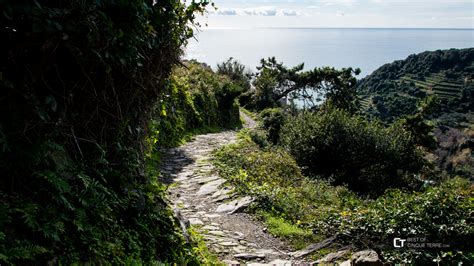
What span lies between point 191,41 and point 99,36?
226 centimetres

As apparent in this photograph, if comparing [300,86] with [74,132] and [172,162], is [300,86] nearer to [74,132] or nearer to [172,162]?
[172,162]

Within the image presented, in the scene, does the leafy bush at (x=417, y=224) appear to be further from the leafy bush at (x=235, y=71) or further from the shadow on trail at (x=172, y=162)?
the leafy bush at (x=235, y=71)

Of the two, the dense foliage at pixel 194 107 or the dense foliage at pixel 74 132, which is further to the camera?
the dense foliage at pixel 194 107

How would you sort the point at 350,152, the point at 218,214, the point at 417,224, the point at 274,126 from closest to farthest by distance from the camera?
the point at 417,224, the point at 218,214, the point at 350,152, the point at 274,126

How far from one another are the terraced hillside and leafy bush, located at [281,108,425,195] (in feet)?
160

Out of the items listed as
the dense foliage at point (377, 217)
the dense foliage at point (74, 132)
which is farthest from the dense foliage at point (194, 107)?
the dense foliage at point (74, 132)

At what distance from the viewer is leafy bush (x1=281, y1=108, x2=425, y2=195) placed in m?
12.5

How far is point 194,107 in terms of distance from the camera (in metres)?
16.3

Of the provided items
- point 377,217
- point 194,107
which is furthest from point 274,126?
point 377,217

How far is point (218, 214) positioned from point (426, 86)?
268ft

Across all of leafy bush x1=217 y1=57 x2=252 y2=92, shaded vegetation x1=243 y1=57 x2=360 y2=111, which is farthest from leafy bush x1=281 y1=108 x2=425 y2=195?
leafy bush x1=217 y1=57 x2=252 y2=92

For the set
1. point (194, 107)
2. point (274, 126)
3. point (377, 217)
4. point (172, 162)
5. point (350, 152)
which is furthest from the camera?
point (274, 126)

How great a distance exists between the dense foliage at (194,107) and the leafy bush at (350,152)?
14.6 feet

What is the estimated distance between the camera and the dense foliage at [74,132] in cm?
263
